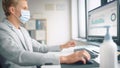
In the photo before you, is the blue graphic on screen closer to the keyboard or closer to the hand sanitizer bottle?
the keyboard

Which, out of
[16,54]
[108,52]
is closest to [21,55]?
[16,54]

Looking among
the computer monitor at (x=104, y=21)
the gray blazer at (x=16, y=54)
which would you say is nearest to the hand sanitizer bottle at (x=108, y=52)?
the gray blazer at (x=16, y=54)

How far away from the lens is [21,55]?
101cm

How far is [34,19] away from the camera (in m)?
4.18

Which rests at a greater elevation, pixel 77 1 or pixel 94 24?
pixel 77 1

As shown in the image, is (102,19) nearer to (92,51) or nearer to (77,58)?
(92,51)

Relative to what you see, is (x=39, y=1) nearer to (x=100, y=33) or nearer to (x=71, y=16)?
(x=71, y=16)

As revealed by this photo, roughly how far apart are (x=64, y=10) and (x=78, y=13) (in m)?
0.34

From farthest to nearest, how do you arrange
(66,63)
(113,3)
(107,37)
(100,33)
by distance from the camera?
1. (100,33)
2. (113,3)
3. (66,63)
4. (107,37)

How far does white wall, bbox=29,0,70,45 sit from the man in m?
2.52

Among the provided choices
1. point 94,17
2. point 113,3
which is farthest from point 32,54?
point 94,17

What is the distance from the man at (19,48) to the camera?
96cm

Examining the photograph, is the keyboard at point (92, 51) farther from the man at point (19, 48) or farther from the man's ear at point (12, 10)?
the man's ear at point (12, 10)

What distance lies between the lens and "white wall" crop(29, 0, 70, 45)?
4227 mm
